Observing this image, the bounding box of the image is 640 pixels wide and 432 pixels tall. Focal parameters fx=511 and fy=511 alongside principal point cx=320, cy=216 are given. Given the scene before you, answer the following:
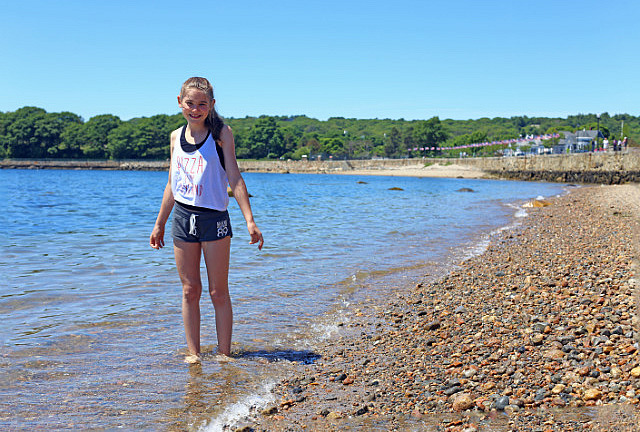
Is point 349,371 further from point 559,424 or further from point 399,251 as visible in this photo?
point 399,251

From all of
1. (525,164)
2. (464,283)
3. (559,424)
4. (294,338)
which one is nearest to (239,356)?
(294,338)

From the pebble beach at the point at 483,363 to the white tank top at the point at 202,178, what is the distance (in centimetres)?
161

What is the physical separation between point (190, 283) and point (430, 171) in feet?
322

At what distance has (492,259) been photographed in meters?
9.38

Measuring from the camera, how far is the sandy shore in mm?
90750

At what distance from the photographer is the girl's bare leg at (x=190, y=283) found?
171 inches

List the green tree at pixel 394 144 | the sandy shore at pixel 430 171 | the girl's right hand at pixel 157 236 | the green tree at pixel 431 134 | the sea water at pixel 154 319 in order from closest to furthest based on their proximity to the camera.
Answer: the sea water at pixel 154 319
the girl's right hand at pixel 157 236
the sandy shore at pixel 430 171
the green tree at pixel 431 134
the green tree at pixel 394 144

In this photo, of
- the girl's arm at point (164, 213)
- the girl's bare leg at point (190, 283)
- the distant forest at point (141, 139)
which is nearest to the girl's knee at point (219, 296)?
the girl's bare leg at point (190, 283)

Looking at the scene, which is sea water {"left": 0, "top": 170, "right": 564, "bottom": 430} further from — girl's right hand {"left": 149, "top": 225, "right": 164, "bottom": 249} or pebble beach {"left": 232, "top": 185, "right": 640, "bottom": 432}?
girl's right hand {"left": 149, "top": 225, "right": 164, "bottom": 249}

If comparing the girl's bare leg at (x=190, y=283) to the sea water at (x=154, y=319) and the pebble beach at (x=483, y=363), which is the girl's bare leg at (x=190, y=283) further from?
the pebble beach at (x=483, y=363)

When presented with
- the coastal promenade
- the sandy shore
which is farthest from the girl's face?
the sandy shore

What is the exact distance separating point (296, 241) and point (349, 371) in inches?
342

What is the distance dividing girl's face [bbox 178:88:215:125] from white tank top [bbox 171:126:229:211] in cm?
17

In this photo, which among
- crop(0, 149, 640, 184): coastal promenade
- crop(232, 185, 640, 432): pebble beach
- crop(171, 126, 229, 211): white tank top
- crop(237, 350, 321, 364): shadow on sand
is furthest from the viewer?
crop(0, 149, 640, 184): coastal promenade
